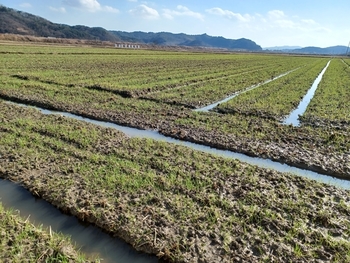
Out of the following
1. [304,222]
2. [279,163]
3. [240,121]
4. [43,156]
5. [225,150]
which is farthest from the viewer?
[240,121]

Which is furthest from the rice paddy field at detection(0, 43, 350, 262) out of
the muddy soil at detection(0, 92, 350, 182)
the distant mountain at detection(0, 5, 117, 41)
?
the distant mountain at detection(0, 5, 117, 41)

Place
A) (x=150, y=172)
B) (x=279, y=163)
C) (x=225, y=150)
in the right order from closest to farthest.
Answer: (x=150, y=172), (x=279, y=163), (x=225, y=150)

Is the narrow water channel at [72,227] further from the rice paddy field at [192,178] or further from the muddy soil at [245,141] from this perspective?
the muddy soil at [245,141]

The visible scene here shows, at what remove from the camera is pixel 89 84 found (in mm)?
18641

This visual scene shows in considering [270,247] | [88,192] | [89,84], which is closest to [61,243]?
[88,192]

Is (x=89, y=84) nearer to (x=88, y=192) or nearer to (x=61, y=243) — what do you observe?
(x=88, y=192)

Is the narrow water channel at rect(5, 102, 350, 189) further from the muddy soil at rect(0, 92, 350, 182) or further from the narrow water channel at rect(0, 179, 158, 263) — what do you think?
the narrow water channel at rect(0, 179, 158, 263)

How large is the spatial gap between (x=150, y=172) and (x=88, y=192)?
64.4 inches

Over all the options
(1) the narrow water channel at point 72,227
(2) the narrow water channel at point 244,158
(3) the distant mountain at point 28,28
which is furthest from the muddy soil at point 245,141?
(3) the distant mountain at point 28,28

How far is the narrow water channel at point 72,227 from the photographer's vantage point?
4590mm

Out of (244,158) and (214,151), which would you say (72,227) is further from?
(244,158)

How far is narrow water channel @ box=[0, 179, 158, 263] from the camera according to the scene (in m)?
4.59

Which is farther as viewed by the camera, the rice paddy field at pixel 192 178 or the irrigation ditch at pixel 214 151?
the irrigation ditch at pixel 214 151

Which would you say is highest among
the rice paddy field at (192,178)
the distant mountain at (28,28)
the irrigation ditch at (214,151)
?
the distant mountain at (28,28)
